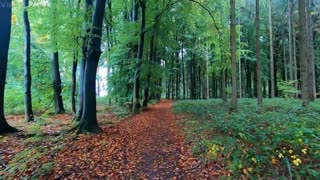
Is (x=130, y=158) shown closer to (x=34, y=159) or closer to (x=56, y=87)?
(x=34, y=159)

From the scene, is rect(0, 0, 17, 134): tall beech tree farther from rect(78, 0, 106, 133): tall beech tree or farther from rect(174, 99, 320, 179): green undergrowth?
rect(174, 99, 320, 179): green undergrowth

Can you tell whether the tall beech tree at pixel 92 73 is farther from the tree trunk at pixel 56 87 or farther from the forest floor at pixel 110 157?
Answer: the tree trunk at pixel 56 87

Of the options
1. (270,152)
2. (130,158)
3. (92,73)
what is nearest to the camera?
(270,152)

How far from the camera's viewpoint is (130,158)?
21.6ft

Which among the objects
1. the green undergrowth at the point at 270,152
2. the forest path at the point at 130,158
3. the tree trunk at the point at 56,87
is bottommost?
the forest path at the point at 130,158

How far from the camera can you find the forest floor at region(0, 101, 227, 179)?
17.9 feet

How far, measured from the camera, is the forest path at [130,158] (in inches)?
215

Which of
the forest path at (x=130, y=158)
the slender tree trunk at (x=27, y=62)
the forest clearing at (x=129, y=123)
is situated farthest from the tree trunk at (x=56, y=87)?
the forest path at (x=130, y=158)

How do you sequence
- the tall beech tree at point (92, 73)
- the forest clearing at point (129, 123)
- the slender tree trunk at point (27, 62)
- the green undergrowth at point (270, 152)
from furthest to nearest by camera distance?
the slender tree trunk at point (27, 62) → the tall beech tree at point (92, 73) → the forest clearing at point (129, 123) → the green undergrowth at point (270, 152)

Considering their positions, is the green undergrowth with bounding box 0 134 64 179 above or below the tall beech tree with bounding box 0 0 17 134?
below

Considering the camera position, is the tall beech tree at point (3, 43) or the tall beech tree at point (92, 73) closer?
the tall beech tree at point (3, 43)

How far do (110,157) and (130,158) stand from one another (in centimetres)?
49

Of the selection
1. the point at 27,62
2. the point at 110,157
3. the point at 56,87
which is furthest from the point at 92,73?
the point at 56,87

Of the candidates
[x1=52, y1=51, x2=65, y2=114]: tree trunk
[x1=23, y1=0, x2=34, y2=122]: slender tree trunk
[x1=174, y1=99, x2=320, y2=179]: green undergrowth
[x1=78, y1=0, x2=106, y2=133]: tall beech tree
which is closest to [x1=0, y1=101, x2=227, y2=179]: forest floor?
[x1=174, y1=99, x2=320, y2=179]: green undergrowth
